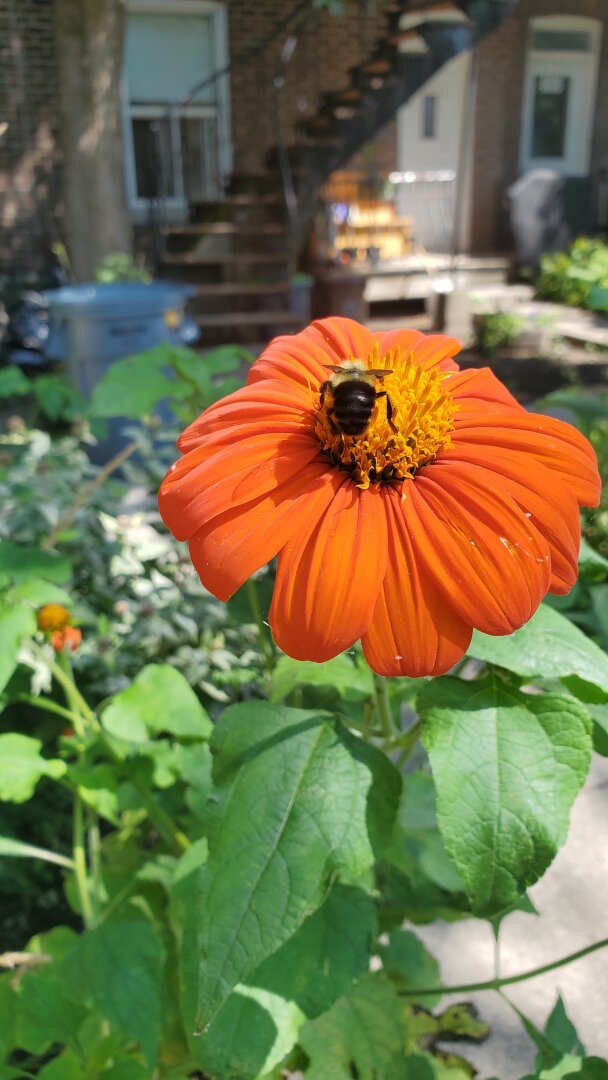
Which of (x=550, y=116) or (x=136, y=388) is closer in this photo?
(x=136, y=388)

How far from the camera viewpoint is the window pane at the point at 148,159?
976 centimetres

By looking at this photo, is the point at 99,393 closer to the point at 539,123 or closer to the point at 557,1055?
the point at 557,1055

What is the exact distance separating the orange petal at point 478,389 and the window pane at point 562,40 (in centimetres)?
1320

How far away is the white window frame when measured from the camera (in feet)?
31.0

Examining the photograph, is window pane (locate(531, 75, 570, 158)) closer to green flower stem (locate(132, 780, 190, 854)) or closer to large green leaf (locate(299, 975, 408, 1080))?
green flower stem (locate(132, 780, 190, 854))

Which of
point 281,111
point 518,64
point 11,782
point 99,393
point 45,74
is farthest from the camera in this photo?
point 518,64

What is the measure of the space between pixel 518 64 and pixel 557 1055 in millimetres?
13128

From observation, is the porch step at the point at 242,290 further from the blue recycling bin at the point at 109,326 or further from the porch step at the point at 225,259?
the blue recycling bin at the point at 109,326

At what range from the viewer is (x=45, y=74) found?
28.2 feet

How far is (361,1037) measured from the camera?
3.98 feet

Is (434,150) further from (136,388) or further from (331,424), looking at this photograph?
(331,424)

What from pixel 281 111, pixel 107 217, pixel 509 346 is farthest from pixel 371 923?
pixel 281 111


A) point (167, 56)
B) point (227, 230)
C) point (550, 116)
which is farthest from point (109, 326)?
point (550, 116)

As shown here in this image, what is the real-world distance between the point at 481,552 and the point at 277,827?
351 millimetres
